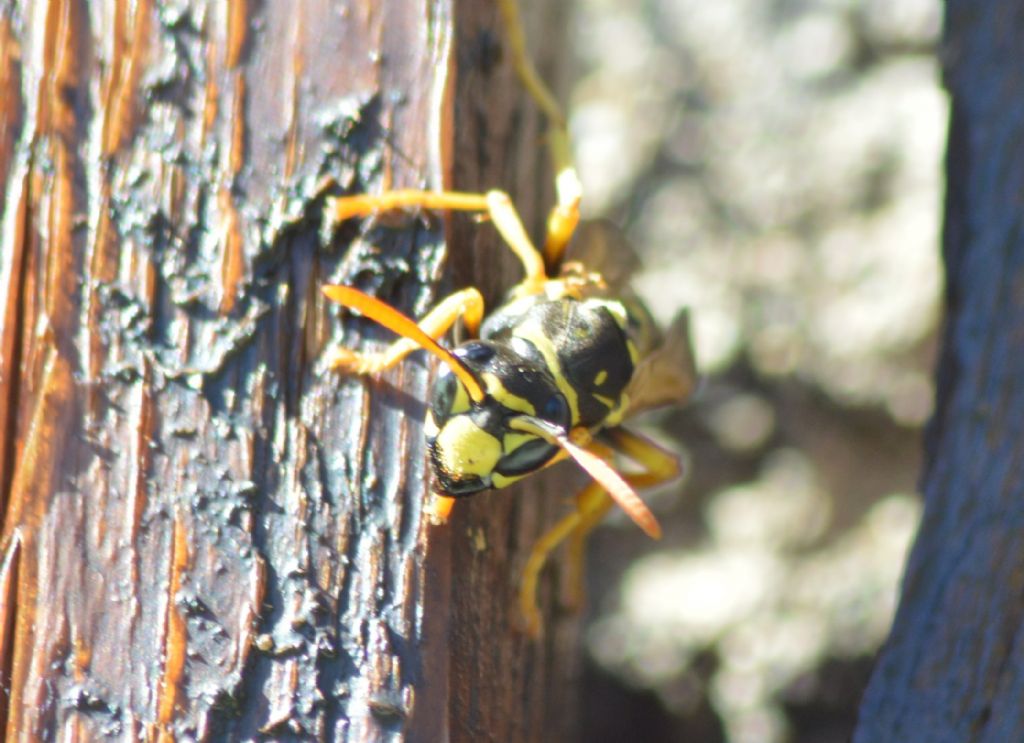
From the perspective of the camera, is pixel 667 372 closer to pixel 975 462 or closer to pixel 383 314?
pixel 975 462

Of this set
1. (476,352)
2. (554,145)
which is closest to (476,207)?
(476,352)

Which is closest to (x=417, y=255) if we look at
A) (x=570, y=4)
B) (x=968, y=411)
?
(x=968, y=411)

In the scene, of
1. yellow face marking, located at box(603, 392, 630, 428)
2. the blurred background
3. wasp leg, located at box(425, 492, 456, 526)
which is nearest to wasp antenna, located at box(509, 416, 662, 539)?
wasp leg, located at box(425, 492, 456, 526)

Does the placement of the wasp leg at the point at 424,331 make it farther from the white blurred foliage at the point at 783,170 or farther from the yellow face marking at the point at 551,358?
the white blurred foliage at the point at 783,170

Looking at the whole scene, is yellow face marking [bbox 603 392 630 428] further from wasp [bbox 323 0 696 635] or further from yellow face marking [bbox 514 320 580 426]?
yellow face marking [bbox 514 320 580 426]

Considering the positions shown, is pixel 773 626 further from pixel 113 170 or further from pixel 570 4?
pixel 113 170

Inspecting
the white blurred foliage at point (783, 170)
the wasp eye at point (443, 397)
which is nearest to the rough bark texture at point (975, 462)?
the wasp eye at point (443, 397)

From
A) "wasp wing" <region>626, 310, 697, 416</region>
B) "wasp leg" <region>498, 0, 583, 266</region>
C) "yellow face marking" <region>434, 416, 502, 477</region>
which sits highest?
"wasp leg" <region>498, 0, 583, 266</region>
